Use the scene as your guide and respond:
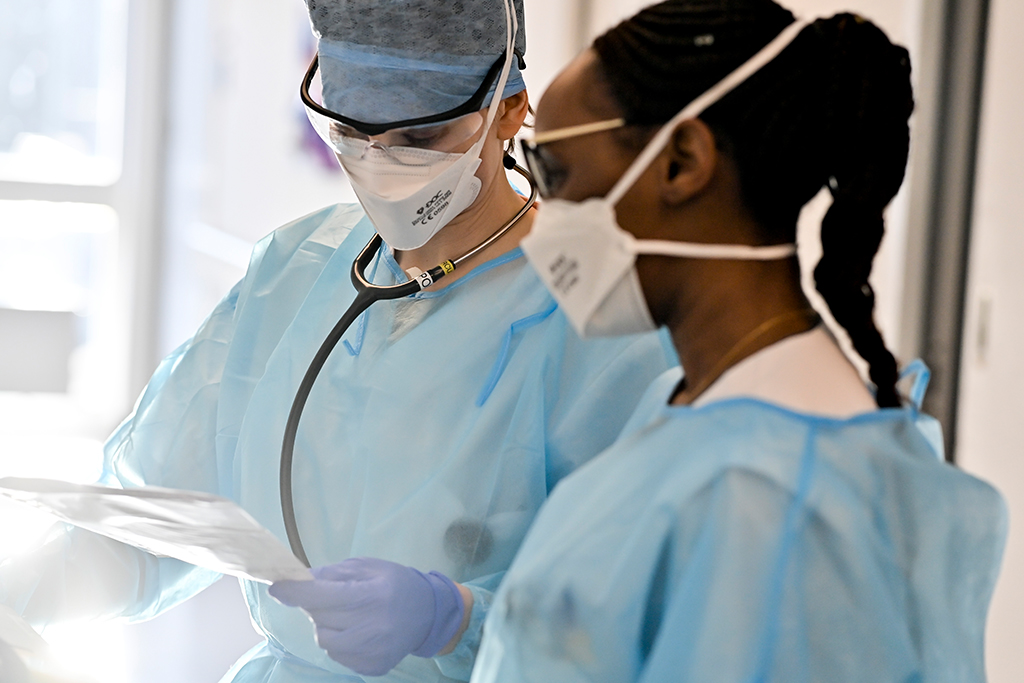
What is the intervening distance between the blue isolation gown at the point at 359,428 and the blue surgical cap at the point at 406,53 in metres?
0.19

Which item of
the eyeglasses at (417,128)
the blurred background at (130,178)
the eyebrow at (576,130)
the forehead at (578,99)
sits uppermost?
the forehead at (578,99)

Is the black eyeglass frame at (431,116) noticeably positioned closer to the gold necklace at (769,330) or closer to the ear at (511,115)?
the ear at (511,115)

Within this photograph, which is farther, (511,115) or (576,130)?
(511,115)

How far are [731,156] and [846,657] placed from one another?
13.1 inches

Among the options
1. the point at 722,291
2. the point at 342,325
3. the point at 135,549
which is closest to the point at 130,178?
the point at 135,549

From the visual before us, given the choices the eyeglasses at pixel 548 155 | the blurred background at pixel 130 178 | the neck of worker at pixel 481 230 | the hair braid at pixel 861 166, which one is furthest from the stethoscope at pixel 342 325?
the blurred background at pixel 130 178

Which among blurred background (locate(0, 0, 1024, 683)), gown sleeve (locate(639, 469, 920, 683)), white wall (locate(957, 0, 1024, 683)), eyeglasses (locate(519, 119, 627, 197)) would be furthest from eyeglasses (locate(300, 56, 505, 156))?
blurred background (locate(0, 0, 1024, 683))

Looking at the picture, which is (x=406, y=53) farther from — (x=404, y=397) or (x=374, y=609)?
(x=374, y=609)

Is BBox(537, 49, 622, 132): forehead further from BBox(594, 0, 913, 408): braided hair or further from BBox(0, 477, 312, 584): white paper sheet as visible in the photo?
BBox(0, 477, 312, 584): white paper sheet

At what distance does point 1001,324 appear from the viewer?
1782mm

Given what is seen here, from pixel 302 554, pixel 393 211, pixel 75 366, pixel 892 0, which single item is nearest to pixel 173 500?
pixel 302 554

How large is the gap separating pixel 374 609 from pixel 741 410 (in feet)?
1.25

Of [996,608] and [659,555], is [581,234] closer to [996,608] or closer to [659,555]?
[659,555]

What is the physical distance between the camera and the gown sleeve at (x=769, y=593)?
58 cm
